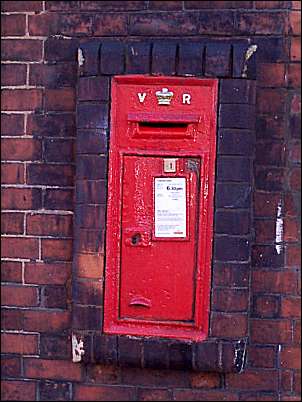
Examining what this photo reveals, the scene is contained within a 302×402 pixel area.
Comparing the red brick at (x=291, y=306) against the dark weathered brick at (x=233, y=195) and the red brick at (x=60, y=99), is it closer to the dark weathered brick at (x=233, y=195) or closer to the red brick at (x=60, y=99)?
the dark weathered brick at (x=233, y=195)

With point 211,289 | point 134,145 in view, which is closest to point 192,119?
point 134,145

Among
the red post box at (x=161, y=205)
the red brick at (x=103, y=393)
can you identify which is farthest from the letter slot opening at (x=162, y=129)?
the red brick at (x=103, y=393)

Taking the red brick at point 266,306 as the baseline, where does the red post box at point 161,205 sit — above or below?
above

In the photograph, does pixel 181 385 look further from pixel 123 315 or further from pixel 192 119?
pixel 192 119

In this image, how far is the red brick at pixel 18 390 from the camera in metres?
3.05

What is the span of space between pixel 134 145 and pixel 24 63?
2.10 ft

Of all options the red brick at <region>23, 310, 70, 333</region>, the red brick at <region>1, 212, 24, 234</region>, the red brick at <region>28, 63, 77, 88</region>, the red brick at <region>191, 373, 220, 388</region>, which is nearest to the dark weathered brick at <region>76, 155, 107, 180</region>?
the red brick at <region>28, 63, 77, 88</region>

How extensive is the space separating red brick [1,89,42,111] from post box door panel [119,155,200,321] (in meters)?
0.51

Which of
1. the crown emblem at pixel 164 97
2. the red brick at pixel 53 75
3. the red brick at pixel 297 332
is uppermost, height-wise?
the red brick at pixel 53 75

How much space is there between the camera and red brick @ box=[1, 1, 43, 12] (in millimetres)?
2986

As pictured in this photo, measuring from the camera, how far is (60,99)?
296cm

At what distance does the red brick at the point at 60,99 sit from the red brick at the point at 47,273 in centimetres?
69

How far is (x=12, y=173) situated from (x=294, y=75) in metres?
1.29

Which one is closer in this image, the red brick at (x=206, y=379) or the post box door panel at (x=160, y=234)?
the post box door panel at (x=160, y=234)
